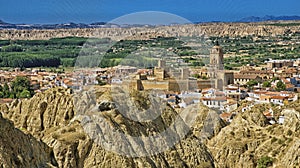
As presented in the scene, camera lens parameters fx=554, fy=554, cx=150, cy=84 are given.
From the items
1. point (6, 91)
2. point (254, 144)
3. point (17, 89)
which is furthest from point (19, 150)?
point (17, 89)

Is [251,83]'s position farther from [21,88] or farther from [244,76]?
[21,88]

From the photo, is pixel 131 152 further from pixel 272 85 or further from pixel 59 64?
pixel 59 64

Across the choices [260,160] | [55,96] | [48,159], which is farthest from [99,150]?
[260,160]

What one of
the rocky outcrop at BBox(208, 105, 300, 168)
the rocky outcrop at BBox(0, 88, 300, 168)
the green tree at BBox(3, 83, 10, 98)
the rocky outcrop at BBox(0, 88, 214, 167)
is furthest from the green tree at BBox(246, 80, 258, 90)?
the rocky outcrop at BBox(0, 88, 214, 167)

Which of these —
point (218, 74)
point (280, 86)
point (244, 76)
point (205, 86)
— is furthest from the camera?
point (244, 76)

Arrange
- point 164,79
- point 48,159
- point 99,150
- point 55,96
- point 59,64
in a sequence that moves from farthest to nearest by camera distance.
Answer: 1. point 59,64
2. point 164,79
3. point 55,96
4. point 99,150
5. point 48,159

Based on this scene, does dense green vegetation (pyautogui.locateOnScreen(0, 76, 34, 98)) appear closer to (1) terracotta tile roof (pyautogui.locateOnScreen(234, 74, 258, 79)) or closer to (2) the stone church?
(2) the stone church
